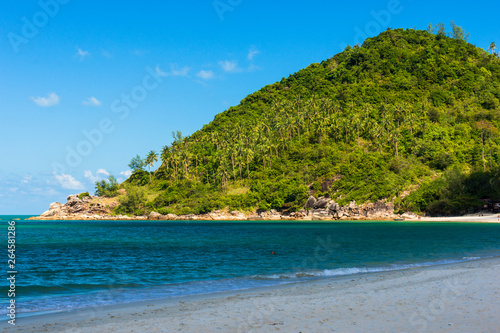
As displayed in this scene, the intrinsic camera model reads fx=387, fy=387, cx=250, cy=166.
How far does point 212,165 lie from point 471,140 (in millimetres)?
109563

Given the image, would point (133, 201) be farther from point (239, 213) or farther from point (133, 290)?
point (133, 290)

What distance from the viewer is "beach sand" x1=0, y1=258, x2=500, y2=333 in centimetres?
1201

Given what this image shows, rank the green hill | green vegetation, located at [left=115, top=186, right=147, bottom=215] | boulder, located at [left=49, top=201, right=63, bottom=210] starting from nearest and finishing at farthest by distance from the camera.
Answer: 1. the green hill
2. green vegetation, located at [left=115, top=186, right=147, bottom=215]
3. boulder, located at [left=49, top=201, right=63, bottom=210]

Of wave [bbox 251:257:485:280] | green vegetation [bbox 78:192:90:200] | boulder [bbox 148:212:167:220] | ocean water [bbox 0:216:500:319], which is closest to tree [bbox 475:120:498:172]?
boulder [bbox 148:212:167:220]

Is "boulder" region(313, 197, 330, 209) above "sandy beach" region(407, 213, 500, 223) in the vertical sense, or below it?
above

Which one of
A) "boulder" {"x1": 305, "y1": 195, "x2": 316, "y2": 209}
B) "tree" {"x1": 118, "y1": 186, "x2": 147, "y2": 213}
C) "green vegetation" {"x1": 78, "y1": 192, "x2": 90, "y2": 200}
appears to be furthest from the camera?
"green vegetation" {"x1": 78, "y1": 192, "x2": 90, "y2": 200}

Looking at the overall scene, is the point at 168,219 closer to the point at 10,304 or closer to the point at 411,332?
the point at 10,304

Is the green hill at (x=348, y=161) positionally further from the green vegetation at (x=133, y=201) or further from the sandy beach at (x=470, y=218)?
the sandy beach at (x=470, y=218)

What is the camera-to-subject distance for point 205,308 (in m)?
15.6

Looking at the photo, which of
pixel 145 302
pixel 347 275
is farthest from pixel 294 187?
pixel 145 302

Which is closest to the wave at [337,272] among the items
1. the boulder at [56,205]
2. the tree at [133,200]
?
the tree at [133,200]

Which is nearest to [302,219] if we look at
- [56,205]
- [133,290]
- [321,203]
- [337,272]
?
[321,203]

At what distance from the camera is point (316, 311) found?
14227 mm

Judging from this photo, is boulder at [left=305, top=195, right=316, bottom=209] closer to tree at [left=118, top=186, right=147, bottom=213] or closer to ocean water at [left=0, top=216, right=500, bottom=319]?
tree at [left=118, top=186, right=147, bottom=213]
